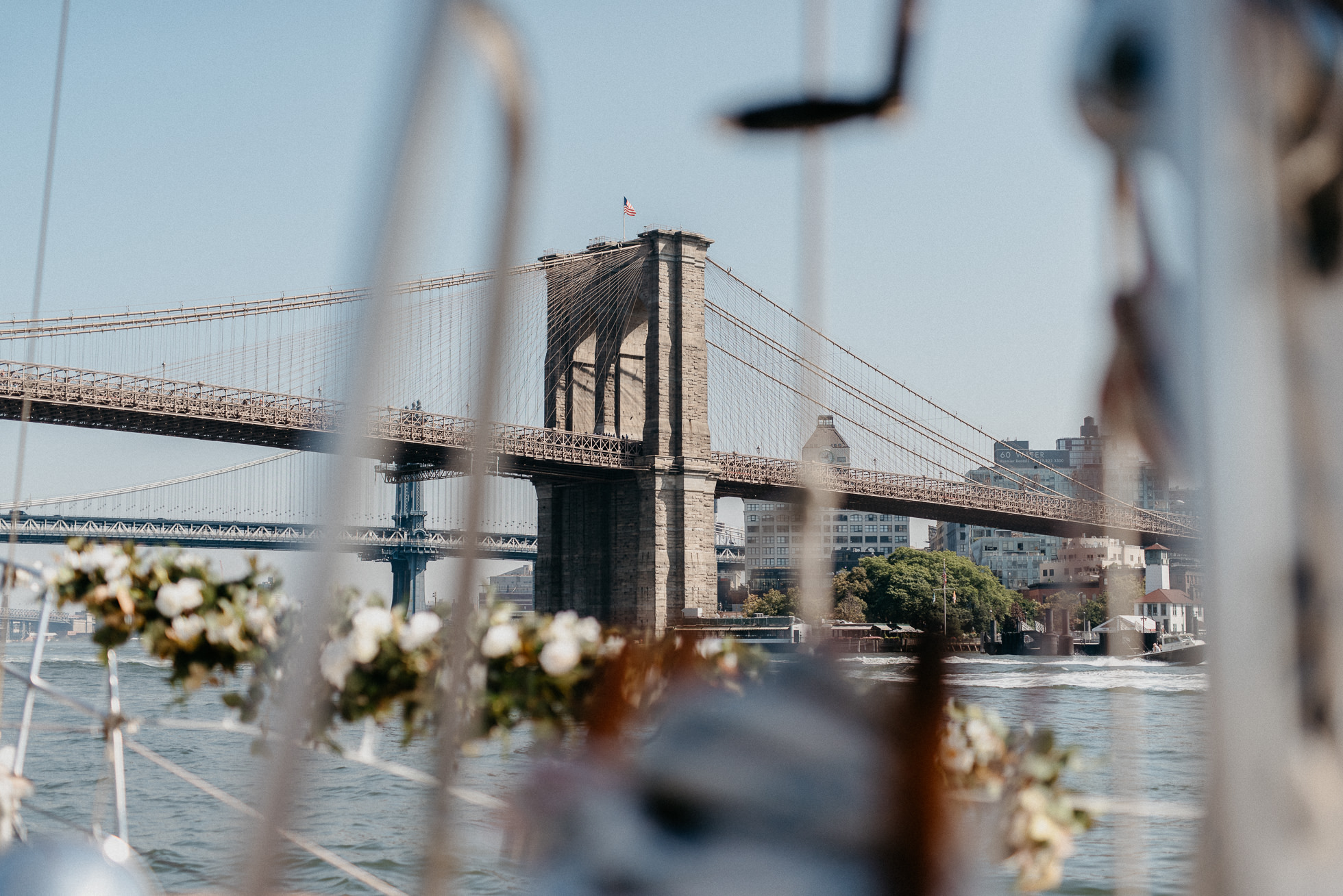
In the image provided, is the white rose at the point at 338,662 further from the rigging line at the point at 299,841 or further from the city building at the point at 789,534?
the city building at the point at 789,534

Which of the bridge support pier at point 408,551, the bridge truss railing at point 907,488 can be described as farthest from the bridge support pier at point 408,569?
the bridge truss railing at point 907,488

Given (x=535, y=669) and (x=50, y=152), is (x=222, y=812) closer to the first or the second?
(x=50, y=152)

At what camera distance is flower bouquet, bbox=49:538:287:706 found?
6.75ft

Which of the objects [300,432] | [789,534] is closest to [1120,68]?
[789,534]

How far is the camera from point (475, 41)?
47cm

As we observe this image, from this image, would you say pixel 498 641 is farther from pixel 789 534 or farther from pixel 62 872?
pixel 789 534

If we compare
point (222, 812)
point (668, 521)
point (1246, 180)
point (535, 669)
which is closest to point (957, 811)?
point (1246, 180)

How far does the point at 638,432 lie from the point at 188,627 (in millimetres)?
23973

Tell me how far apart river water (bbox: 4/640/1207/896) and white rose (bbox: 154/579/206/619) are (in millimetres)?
246

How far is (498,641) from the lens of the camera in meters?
1.62

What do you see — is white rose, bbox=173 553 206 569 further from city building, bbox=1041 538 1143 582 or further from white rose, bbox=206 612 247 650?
city building, bbox=1041 538 1143 582

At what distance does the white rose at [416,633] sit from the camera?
1.74 metres

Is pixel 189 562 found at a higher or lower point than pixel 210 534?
lower

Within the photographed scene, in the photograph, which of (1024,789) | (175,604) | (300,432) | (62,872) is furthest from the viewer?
(300,432)
